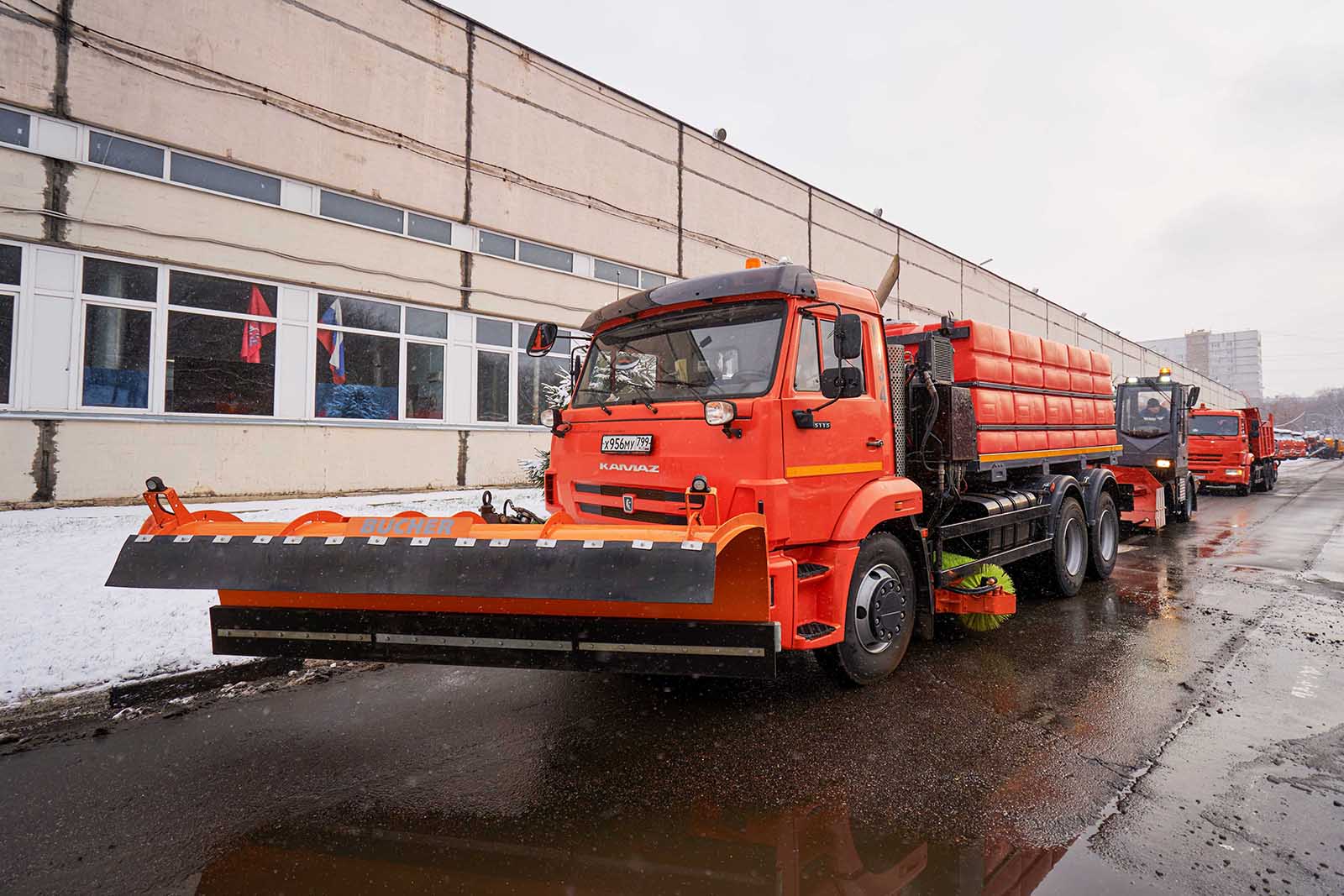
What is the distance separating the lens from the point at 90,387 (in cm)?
991

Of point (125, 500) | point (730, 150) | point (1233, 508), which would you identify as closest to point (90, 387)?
point (125, 500)

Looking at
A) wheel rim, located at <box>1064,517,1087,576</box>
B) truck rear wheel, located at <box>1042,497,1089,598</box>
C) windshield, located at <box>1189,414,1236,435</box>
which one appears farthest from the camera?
windshield, located at <box>1189,414,1236,435</box>

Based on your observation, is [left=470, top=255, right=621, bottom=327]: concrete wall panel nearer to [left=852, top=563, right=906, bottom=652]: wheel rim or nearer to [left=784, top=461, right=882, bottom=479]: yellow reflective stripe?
[left=784, top=461, right=882, bottom=479]: yellow reflective stripe

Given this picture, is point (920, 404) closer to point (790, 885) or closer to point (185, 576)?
point (790, 885)

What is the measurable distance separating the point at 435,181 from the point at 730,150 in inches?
371

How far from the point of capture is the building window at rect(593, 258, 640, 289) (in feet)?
53.8

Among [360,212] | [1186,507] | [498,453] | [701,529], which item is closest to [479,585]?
[701,529]

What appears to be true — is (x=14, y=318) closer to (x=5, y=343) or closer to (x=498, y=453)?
(x=5, y=343)

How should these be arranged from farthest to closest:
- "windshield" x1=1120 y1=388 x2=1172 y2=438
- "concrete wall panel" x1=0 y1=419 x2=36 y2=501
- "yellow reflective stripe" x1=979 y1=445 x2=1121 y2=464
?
"windshield" x1=1120 y1=388 x2=1172 y2=438 → "concrete wall panel" x1=0 y1=419 x2=36 y2=501 → "yellow reflective stripe" x1=979 y1=445 x2=1121 y2=464

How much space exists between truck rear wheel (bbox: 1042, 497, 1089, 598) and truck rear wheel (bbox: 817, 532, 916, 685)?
3128 millimetres

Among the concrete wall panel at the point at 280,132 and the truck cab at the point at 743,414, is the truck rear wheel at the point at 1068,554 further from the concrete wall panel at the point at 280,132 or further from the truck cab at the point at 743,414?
the concrete wall panel at the point at 280,132

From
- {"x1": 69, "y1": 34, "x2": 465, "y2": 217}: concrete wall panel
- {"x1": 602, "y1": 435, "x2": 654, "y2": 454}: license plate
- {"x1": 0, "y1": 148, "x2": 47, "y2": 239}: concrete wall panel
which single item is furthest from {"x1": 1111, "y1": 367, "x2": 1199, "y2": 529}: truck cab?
{"x1": 0, "y1": 148, "x2": 47, "y2": 239}: concrete wall panel

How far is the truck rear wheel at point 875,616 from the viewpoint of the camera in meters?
4.17

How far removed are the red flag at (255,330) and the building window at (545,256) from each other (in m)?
5.23
